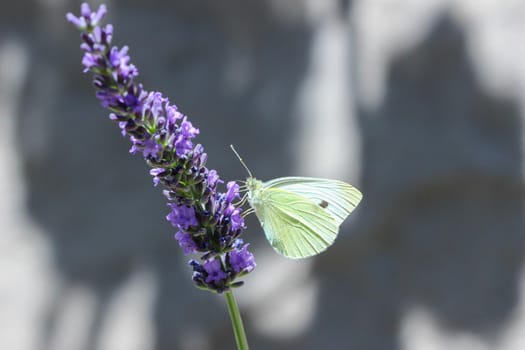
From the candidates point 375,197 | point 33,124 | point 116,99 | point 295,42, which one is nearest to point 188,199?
point 116,99

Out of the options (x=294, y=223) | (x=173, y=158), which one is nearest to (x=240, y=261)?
(x=173, y=158)

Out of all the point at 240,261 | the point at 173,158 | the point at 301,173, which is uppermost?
the point at 173,158

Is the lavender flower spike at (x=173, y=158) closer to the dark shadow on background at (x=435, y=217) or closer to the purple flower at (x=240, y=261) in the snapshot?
the purple flower at (x=240, y=261)

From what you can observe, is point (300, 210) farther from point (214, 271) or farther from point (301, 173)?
point (301, 173)

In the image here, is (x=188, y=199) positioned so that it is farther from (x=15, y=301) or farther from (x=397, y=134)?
(x=15, y=301)

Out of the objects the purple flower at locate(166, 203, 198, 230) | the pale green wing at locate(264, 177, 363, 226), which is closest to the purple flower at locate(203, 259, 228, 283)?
the purple flower at locate(166, 203, 198, 230)

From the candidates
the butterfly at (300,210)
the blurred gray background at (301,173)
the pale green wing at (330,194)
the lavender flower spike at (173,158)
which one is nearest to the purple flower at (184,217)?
the lavender flower spike at (173,158)
